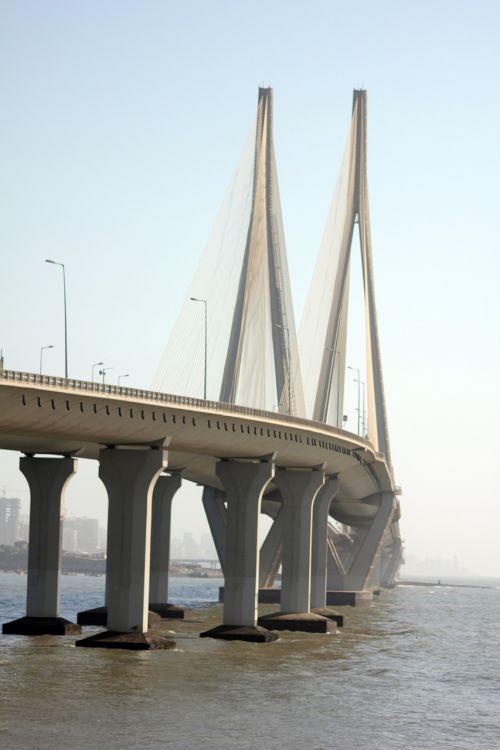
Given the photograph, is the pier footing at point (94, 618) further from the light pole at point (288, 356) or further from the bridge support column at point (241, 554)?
the light pole at point (288, 356)

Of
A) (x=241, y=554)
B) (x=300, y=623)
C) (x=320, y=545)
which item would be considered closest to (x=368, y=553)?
(x=320, y=545)

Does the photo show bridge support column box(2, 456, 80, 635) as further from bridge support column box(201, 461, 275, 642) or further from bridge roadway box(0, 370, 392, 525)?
bridge support column box(201, 461, 275, 642)

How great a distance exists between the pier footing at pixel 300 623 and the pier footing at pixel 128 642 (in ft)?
68.9

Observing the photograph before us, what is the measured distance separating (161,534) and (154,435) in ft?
119

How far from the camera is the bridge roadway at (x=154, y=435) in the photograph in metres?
59.6

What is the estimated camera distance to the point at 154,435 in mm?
68562

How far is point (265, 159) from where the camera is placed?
309ft

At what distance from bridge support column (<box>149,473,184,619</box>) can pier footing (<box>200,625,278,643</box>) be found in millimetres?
23990

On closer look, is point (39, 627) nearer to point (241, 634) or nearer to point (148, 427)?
point (241, 634)

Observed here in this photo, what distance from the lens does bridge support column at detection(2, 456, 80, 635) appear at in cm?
7781

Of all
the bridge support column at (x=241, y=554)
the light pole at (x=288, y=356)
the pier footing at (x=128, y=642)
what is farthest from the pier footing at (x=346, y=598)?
the pier footing at (x=128, y=642)

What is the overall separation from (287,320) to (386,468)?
34.0 metres

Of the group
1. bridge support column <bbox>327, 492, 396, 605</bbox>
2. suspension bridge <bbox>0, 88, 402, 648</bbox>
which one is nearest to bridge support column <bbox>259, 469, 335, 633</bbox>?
suspension bridge <bbox>0, 88, 402, 648</bbox>

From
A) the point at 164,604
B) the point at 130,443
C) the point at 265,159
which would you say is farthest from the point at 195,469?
the point at 130,443
